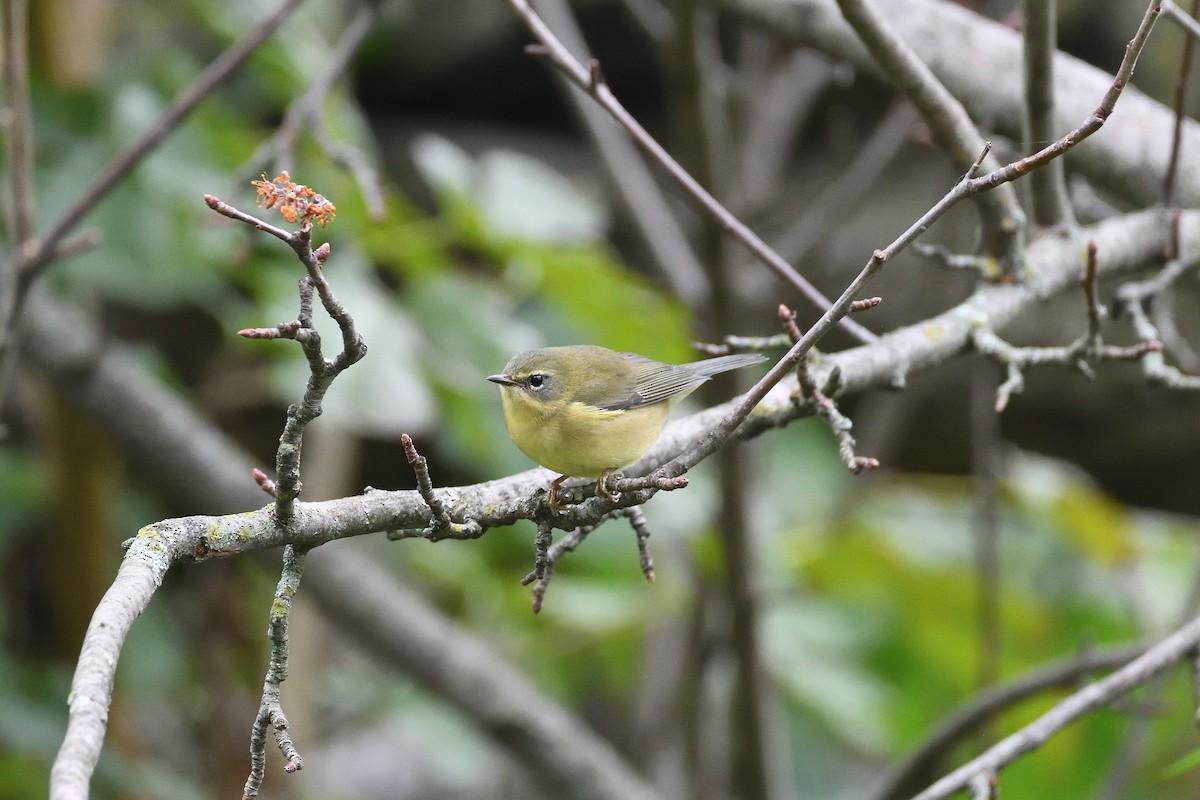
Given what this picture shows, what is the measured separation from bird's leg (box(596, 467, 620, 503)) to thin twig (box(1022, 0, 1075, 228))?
1197mm

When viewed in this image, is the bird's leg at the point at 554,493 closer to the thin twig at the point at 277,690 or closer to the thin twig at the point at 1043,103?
the thin twig at the point at 277,690

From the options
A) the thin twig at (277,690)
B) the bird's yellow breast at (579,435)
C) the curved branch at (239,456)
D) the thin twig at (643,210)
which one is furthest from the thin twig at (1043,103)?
the thin twig at (277,690)

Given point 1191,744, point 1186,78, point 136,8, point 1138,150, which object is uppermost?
point 136,8

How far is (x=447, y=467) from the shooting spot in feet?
23.3

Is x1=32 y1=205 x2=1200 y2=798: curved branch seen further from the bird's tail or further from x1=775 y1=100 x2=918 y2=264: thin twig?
x1=775 y1=100 x2=918 y2=264: thin twig

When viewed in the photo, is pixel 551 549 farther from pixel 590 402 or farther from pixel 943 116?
pixel 943 116

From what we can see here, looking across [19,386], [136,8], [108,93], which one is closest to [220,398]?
[19,386]

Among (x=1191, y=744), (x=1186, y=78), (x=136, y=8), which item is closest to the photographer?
(x=1186, y=78)

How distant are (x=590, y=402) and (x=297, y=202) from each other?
1.50 meters

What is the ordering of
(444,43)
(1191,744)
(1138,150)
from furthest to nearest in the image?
(444,43) → (1191,744) → (1138,150)

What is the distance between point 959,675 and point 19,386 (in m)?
4.23

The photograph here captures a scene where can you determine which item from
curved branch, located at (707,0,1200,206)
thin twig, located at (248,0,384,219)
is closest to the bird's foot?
thin twig, located at (248,0,384,219)

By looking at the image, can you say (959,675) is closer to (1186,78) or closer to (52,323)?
(1186,78)

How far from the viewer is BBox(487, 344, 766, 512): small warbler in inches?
92.2
